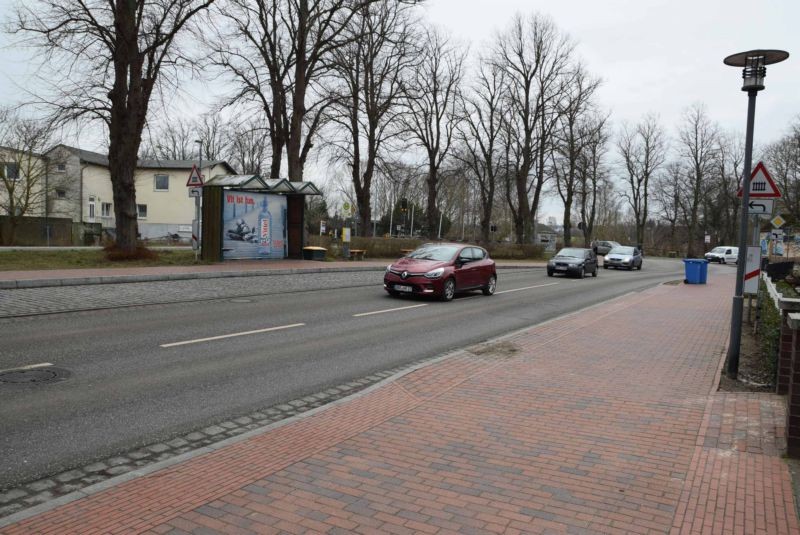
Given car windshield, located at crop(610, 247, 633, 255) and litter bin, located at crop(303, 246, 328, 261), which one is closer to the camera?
litter bin, located at crop(303, 246, 328, 261)

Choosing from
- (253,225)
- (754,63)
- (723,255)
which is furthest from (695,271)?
(723,255)

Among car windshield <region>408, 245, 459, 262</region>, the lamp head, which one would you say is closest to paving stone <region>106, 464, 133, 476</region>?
the lamp head

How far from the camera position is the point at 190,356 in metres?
7.82

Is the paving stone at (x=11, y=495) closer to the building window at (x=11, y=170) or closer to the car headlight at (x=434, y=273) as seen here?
the car headlight at (x=434, y=273)

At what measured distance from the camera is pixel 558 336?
1004 cm

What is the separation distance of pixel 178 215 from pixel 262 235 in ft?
122

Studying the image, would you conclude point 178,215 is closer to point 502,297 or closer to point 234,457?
point 502,297

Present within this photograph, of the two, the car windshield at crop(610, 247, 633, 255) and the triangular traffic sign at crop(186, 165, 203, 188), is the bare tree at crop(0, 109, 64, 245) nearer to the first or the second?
the triangular traffic sign at crop(186, 165, 203, 188)

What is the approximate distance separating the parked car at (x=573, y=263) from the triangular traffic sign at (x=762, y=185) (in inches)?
756

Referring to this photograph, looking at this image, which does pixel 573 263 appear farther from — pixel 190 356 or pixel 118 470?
pixel 118 470

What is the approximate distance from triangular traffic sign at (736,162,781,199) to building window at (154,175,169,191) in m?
56.3

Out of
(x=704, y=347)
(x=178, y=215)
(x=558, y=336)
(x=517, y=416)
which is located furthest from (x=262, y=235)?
(x=178, y=215)

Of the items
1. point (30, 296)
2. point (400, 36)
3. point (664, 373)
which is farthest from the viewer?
point (400, 36)

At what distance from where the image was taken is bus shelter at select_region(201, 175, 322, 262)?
2138 centimetres
